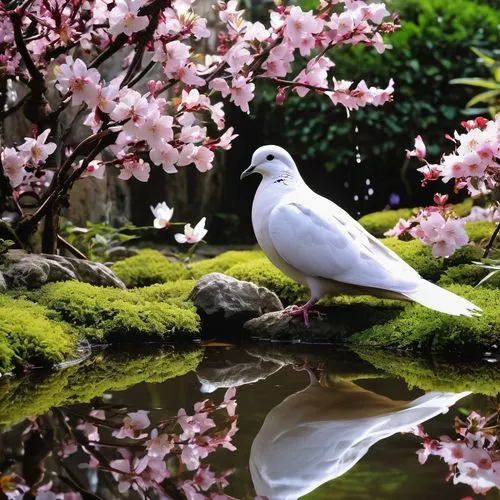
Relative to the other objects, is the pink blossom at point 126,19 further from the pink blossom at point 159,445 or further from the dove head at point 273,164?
the pink blossom at point 159,445

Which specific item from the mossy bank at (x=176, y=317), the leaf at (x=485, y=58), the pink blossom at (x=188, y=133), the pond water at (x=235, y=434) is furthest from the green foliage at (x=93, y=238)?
the leaf at (x=485, y=58)

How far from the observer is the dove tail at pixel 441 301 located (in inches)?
134

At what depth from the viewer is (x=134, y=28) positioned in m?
3.20

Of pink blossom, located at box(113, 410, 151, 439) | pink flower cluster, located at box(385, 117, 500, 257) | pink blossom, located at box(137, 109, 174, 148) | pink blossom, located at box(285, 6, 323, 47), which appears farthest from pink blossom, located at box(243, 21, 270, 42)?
pink blossom, located at box(113, 410, 151, 439)

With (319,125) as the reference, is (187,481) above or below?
above

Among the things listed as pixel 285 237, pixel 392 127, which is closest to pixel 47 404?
pixel 285 237

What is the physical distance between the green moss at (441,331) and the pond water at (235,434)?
15.4 inches

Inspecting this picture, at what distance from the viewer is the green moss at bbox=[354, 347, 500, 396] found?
2.87m

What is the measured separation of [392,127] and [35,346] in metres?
5.44

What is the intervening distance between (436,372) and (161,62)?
1726mm

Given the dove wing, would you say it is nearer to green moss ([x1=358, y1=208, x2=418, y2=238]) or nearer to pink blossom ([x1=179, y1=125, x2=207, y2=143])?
pink blossom ([x1=179, y1=125, x2=207, y2=143])

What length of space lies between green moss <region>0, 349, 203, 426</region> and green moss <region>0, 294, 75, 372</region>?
0.08m

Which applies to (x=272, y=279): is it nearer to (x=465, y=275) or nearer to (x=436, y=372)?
(x=465, y=275)

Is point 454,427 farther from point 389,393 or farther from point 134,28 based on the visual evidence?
point 134,28
